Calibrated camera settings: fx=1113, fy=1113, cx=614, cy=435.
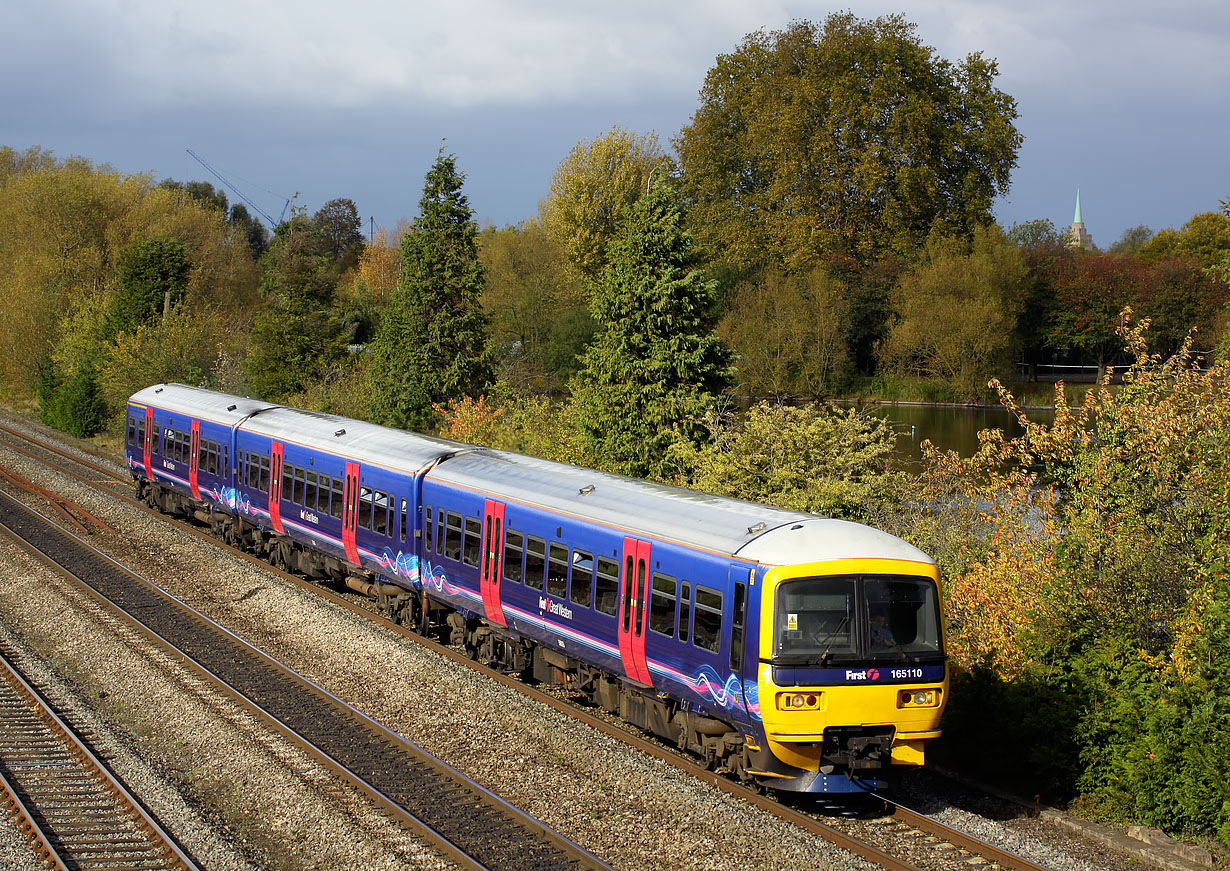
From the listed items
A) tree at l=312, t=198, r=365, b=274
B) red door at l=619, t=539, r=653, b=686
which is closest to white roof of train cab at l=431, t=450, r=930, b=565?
red door at l=619, t=539, r=653, b=686

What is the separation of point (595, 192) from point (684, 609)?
193 ft

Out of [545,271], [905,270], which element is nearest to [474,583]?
[905,270]

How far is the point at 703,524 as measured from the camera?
11805 millimetres

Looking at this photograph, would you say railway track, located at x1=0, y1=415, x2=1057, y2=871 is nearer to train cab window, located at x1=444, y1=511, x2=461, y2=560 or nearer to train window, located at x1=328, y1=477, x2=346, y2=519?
train cab window, located at x1=444, y1=511, x2=461, y2=560

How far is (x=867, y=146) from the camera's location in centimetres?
5600

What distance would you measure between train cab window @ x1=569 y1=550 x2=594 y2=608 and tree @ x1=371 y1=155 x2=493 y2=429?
27.9 metres

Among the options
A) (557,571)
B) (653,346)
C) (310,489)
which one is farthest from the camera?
(653,346)

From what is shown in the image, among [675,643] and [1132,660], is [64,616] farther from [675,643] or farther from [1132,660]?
[1132,660]

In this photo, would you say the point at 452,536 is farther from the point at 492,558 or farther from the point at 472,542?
the point at 492,558

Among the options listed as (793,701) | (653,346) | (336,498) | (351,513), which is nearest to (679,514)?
(793,701)

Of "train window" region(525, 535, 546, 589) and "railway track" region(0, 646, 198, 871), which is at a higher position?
"train window" region(525, 535, 546, 589)

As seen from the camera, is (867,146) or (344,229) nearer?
(867,146)

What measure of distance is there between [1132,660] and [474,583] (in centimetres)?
828

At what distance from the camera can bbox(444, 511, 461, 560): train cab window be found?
15938mm
